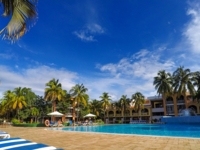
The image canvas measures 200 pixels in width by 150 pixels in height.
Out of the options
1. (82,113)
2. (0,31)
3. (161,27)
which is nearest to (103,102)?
(82,113)

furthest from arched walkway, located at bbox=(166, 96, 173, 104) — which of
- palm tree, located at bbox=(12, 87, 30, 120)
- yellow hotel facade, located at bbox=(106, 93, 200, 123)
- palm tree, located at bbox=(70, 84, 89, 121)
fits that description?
palm tree, located at bbox=(12, 87, 30, 120)

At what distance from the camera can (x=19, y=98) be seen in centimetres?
3316

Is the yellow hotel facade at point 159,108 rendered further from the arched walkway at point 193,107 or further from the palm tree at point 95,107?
the palm tree at point 95,107

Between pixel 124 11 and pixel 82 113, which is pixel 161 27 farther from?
pixel 82 113

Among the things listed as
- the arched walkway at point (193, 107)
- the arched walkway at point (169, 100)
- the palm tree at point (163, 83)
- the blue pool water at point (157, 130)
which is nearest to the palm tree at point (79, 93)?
the blue pool water at point (157, 130)

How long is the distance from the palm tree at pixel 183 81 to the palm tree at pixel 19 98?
34962mm

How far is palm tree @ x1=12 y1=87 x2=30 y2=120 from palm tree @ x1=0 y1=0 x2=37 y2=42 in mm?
32886

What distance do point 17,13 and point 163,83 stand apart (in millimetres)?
38368

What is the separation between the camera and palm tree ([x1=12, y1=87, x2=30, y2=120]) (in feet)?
107

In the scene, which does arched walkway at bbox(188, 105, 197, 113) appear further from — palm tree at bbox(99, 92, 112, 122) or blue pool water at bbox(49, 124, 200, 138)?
palm tree at bbox(99, 92, 112, 122)

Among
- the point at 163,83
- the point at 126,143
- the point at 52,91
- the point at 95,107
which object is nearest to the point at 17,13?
the point at 126,143

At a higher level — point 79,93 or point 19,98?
point 79,93

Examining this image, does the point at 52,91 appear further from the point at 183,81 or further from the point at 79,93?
the point at 183,81

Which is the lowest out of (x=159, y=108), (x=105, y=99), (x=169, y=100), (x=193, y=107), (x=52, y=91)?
(x=159, y=108)
